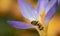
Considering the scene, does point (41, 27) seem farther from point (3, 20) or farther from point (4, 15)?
point (4, 15)

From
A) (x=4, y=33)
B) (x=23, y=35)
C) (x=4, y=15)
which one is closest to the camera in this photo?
(x=4, y=33)

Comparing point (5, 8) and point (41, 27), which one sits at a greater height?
point (41, 27)

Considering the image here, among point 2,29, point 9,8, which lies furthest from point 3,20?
point 9,8

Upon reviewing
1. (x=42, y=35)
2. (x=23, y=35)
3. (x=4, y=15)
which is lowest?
(x=23, y=35)

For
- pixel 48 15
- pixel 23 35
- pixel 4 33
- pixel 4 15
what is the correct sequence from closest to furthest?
pixel 48 15 < pixel 4 33 < pixel 23 35 < pixel 4 15

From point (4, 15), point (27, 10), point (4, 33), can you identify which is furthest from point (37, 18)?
point (4, 15)

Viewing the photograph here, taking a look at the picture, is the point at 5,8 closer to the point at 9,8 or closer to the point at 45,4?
the point at 9,8

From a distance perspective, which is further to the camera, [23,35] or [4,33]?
[23,35]
